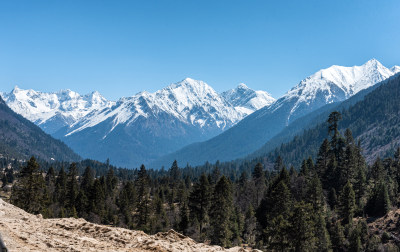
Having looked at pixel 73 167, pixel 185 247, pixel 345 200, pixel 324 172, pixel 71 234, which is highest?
pixel 73 167

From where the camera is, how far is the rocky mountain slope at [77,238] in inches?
695

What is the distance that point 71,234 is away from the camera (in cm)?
2105

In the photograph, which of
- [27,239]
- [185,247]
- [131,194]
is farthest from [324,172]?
[27,239]

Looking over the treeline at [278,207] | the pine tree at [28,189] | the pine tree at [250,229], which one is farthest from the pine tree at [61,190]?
the pine tree at [250,229]

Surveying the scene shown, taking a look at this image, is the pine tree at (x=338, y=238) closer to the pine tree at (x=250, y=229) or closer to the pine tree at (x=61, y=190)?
the pine tree at (x=250, y=229)

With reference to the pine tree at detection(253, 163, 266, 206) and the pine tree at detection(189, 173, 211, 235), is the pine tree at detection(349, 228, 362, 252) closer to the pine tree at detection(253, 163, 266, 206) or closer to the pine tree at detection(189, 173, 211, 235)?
the pine tree at detection(189, 173, 211, 235)

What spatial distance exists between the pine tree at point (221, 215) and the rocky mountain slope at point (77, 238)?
38120 millimetres

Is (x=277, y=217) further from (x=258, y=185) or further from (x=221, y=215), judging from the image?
(x=258, y=185)

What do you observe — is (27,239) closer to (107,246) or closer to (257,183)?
(107,246)

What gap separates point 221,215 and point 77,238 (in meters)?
44.8

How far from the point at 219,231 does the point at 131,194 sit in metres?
41.2

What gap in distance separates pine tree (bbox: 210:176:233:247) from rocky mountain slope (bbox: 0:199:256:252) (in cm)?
3812

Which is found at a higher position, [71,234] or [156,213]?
[156,213]

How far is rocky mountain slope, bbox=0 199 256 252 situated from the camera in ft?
57.9
